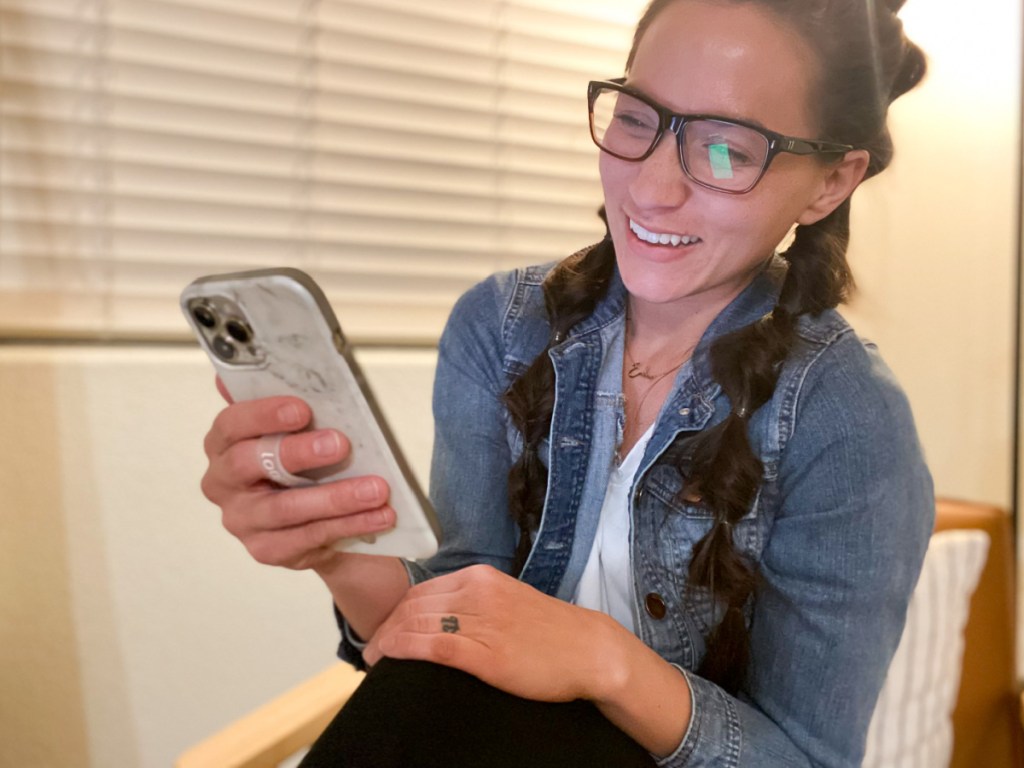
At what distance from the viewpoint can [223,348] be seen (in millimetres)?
338

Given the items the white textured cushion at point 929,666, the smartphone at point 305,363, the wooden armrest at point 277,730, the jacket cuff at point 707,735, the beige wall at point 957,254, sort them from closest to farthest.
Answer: the smartphone at point 305,363 < the jacket cuff at point 707,735 < the wooden armrest at point 277,730 < the beige wall at point 957,254 < the white textured cushion at point 929,666

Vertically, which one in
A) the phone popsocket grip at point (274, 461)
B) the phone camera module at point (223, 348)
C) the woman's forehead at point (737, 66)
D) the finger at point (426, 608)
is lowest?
the finger at point (426, 608)

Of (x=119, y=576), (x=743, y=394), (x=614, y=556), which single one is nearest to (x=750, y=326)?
(x=743, y=394)

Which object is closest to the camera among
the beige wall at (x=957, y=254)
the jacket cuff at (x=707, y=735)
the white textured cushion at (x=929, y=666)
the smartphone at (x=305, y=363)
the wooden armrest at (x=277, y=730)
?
the smartphone at (x=305, y=363)

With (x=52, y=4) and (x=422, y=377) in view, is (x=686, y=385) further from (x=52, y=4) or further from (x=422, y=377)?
(x=52, y=4)

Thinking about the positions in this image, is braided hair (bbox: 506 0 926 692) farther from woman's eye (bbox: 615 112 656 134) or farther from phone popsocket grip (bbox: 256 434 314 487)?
phone popsocket grip (bbox: 256 434 314 487)

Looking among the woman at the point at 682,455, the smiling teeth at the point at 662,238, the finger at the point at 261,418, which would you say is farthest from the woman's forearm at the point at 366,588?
the smiling teeth at the point at 662,238

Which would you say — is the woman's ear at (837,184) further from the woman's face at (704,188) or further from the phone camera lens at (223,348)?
the phone camera lens at (223,348)

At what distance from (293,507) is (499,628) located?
0.10 metres

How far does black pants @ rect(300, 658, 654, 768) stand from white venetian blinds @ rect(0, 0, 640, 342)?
0.32 meters

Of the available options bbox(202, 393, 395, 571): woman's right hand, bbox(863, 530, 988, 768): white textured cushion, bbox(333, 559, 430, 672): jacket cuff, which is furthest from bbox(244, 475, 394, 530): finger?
bbox(863, 530, 988, 768): white textured cushion

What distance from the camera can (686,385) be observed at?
457 mm

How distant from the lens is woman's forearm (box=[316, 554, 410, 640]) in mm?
451

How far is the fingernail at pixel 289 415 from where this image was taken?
0.34 metres
